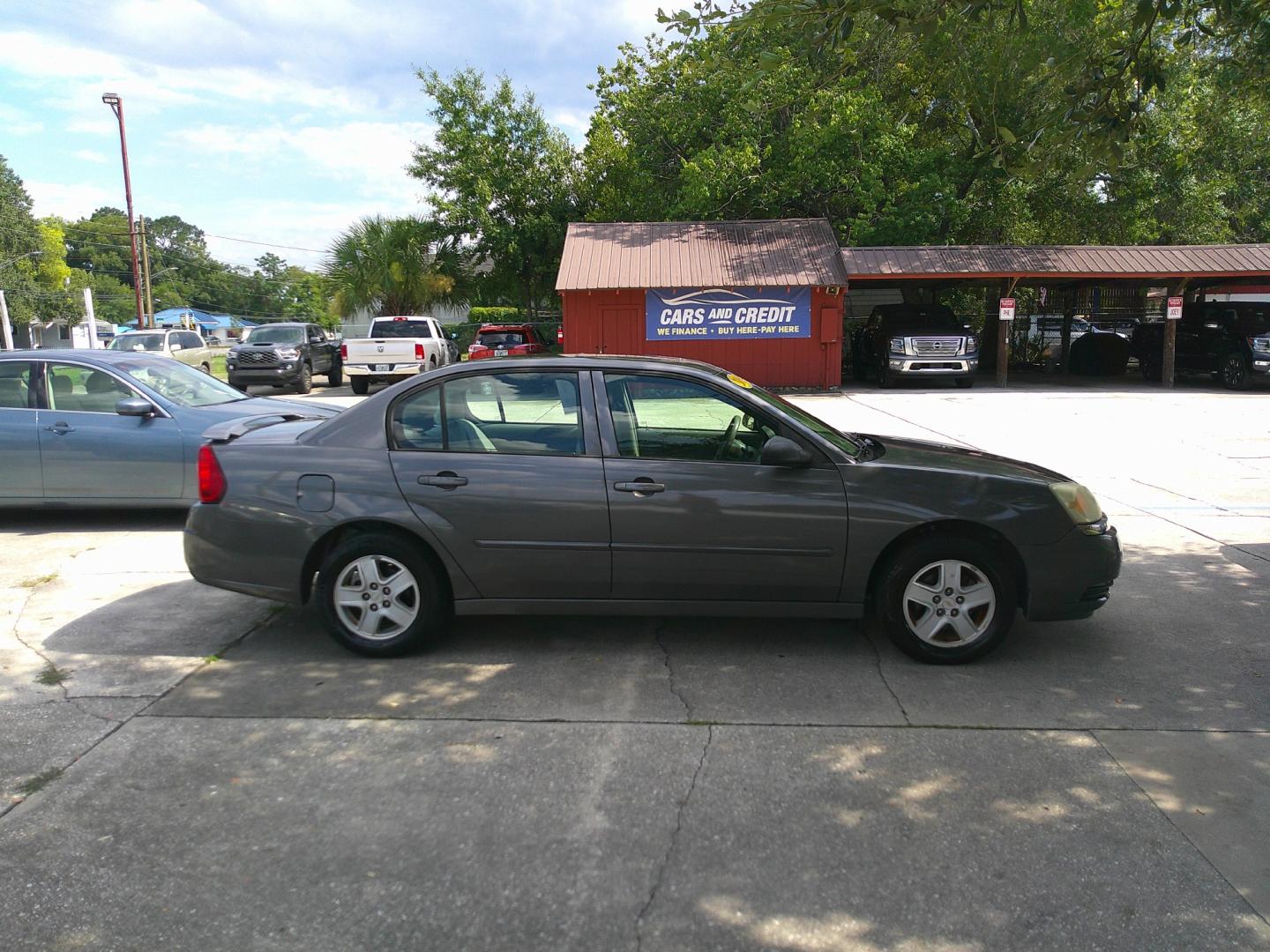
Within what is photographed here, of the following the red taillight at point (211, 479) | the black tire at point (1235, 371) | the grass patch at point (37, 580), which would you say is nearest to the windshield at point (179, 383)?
the grass patch at point (37, 580)

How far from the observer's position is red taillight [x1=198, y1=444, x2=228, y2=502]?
4.92 meters

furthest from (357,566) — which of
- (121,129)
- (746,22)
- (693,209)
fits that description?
(121,129)

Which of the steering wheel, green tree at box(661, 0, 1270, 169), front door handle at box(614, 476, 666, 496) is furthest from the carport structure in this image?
front door handle at box(614, 476, 666, 496)

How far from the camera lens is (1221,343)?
71.5 ft

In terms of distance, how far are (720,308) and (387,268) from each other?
17024mm

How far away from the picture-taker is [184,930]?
2748mm

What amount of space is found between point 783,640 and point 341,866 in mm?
2756

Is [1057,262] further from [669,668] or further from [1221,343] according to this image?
[669,668]

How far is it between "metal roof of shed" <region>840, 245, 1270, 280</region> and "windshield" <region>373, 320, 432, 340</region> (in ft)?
33.7

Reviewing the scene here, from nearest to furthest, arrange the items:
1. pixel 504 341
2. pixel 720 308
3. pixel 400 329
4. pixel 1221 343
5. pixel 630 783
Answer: pixel 630 783 → pixel 1221 343 → pixel 720 308 → pixel 400 329 → pixel 504 341

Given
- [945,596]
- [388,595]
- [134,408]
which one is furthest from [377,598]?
[134,408]

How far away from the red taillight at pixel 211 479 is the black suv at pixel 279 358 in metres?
19.0

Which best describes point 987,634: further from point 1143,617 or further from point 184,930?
point 184,930

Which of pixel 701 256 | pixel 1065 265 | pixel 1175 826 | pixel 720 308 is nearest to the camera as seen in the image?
pixel 1175 826
